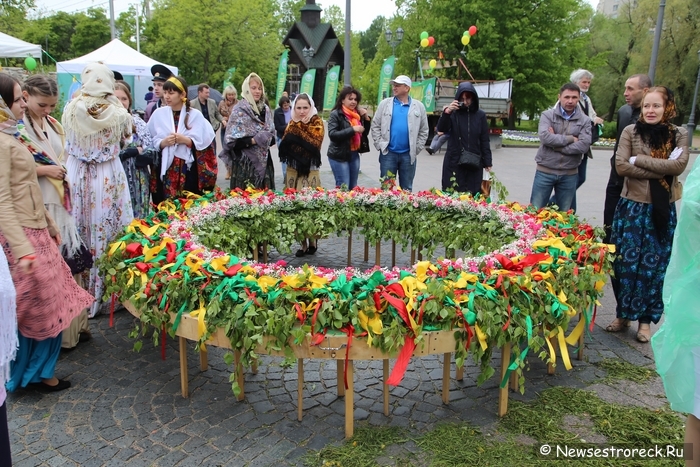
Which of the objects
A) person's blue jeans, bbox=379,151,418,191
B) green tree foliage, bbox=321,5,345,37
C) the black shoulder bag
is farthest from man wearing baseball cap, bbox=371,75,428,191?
green tree foliage, bbox=321,5,345,37

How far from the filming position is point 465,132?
22.1ft

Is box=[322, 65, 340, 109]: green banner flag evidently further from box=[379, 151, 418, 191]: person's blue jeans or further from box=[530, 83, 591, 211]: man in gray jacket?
box=[530, 83, 591, 211]: man in gray jacket

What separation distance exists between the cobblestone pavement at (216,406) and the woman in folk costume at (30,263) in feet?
0.70

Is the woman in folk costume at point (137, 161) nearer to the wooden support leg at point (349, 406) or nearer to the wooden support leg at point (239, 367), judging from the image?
the wooden support leg at point (239, 367)

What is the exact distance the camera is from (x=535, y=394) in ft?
12.0

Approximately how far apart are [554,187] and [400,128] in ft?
6.87

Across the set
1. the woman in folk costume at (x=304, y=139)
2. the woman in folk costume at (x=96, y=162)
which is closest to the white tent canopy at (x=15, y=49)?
the woman in folk costume at (x=304, y=139)

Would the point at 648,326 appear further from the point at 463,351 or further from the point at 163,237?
the point at 163,237

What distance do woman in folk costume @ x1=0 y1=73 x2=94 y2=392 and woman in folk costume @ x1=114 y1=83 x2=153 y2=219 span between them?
5.92ft

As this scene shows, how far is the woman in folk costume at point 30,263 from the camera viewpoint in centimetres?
302

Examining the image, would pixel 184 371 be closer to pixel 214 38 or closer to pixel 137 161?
pixel 137 161

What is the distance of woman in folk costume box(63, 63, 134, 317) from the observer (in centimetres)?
449

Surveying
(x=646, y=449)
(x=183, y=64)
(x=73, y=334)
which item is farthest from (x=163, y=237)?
(x=183, y=64)

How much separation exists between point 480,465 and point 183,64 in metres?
35.9
